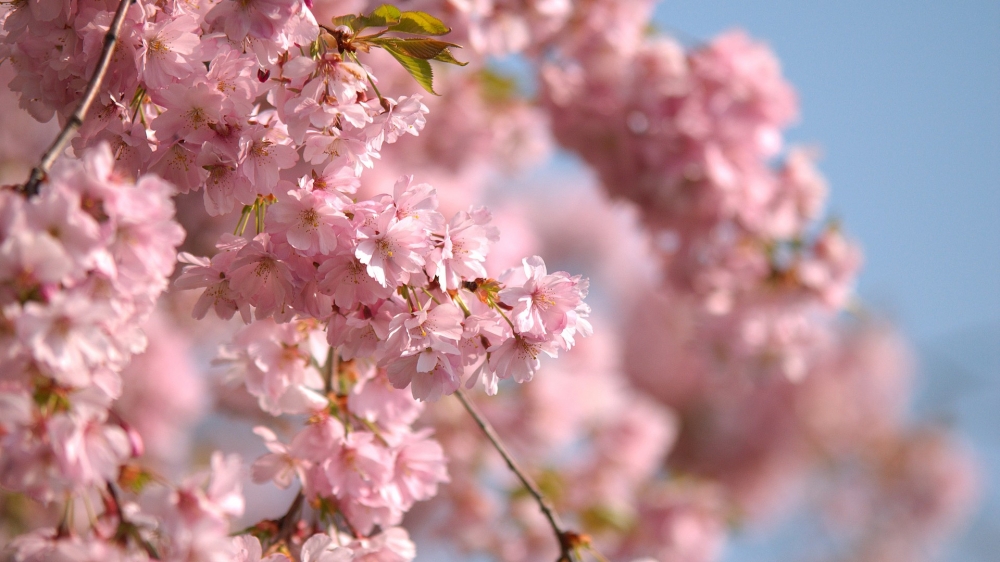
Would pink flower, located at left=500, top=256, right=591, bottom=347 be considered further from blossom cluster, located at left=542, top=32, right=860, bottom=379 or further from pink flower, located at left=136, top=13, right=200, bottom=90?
blossom cluster, located at left=542, top=32, right=860, bottom=379

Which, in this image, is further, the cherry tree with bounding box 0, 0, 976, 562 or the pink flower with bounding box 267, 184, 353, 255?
the pink flower with bounding box 267, 184, 353, 255

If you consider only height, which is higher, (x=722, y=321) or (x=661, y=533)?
(x=722, y=321)

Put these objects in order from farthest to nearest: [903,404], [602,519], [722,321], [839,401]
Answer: [903,404]
[839,401]
[602,519]
[722,321]

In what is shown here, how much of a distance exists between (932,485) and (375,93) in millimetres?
5918

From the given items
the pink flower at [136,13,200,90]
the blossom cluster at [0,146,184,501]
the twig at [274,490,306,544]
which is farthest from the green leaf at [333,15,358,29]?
the twig at [274,490,306,544]

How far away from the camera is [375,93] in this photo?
81 cm

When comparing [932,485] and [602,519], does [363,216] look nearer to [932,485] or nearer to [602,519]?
[602,519]

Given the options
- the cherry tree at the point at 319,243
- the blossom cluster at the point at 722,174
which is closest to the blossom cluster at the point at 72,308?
the cherry tree at the point at 319,243

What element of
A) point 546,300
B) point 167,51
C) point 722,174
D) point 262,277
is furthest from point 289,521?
point 722,174

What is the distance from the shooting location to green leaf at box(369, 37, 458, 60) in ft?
2.58

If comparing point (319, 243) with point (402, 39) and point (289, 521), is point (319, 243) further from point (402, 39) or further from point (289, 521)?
point (289, 521)

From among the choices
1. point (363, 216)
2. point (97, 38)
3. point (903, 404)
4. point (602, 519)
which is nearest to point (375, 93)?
point (363, 216)

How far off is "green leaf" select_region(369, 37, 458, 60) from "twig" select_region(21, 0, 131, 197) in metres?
0.22

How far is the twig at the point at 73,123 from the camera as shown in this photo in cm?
60
